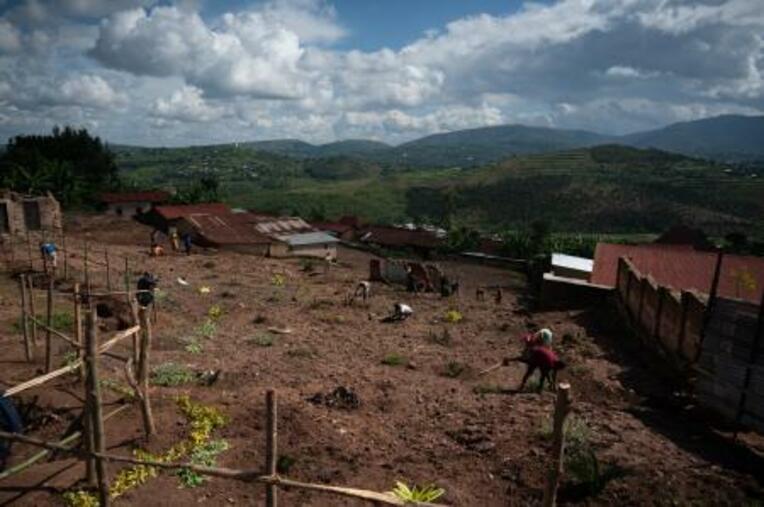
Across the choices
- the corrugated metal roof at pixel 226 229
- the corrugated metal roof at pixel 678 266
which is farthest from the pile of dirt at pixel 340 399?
the corrugated metal roof at pixel 226 229

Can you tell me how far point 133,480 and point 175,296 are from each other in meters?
13.7

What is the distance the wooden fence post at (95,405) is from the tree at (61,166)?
160ft

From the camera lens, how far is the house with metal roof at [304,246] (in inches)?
1680

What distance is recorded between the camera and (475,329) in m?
18.7

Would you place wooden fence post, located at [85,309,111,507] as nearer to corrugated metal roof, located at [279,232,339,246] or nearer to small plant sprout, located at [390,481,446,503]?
small plant sprout, located at [390,481,446,503]

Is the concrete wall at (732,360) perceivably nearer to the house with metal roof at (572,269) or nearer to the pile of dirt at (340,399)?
the pile of dirt at (340,399)

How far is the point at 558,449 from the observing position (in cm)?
555

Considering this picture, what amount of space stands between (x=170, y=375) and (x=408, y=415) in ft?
16.2

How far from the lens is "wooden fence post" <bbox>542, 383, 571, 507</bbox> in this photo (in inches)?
216

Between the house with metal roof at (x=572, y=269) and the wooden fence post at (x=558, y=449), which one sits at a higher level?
the wooden fence post at (x=558, y=449)

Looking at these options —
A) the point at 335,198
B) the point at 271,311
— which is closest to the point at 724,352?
the point at 271,311

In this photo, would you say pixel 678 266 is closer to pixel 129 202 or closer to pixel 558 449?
pixel 558 449

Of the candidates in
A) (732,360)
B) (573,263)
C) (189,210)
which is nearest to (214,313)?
(732,360)

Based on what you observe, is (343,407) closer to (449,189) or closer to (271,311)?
(271,311)
